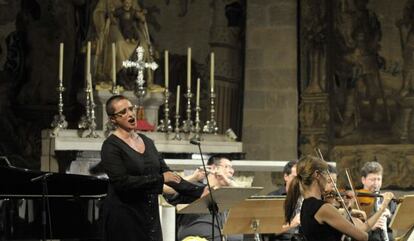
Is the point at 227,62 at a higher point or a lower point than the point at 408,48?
lower

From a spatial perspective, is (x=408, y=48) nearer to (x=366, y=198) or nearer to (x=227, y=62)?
(x=227, y=62)

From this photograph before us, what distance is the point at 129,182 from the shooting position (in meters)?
5.67

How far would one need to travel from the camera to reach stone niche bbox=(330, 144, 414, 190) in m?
12.9

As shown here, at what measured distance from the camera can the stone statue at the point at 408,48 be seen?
13.2m

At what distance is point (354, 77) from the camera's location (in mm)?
13656

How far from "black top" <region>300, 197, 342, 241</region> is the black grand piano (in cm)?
280

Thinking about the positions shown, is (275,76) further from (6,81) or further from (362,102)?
(6,81)

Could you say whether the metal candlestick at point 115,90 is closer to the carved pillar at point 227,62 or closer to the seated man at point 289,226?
the seated man at point 289,226

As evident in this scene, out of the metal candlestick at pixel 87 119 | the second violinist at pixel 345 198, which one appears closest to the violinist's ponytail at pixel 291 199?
the second violinist at pixel 345 198

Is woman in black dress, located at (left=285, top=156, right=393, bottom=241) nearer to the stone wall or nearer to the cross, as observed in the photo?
the cross

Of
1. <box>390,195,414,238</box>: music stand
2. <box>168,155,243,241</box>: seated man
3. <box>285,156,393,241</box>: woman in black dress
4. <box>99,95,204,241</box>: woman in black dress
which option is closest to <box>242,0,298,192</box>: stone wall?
<box>168,155,243,241</box>: seated man

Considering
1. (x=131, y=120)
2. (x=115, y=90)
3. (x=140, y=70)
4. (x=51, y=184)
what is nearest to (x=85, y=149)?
(x=115, y=90)

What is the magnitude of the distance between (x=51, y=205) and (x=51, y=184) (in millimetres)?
257

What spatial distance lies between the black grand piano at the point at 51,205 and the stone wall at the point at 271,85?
528cm
